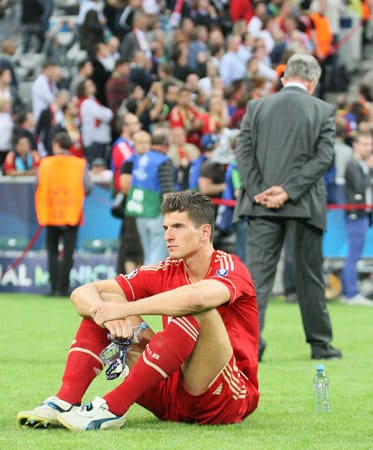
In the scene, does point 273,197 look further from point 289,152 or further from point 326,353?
point 326,353

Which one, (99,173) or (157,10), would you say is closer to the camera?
(99,173)

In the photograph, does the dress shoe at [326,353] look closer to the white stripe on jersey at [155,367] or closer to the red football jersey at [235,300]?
the red football jersey at [235,300]

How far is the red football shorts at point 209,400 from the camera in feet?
22.6

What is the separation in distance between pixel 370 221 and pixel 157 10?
9.93 metres

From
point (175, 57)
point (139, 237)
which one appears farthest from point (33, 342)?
point (175, 57)

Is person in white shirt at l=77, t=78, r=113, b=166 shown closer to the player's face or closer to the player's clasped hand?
the player's clasped hand

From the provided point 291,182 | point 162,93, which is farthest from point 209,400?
point 162,93

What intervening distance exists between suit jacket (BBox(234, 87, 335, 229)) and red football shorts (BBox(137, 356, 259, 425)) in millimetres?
3089

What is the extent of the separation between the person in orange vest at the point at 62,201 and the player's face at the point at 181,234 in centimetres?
1028

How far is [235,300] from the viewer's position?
23.1 feet

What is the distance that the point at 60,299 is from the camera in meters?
16.8

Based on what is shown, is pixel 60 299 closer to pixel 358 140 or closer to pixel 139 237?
pixel 139 237

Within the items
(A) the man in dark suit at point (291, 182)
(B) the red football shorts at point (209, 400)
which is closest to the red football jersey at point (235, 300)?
(B) the red football shorts at point (209, 400)

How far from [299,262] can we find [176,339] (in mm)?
3798
